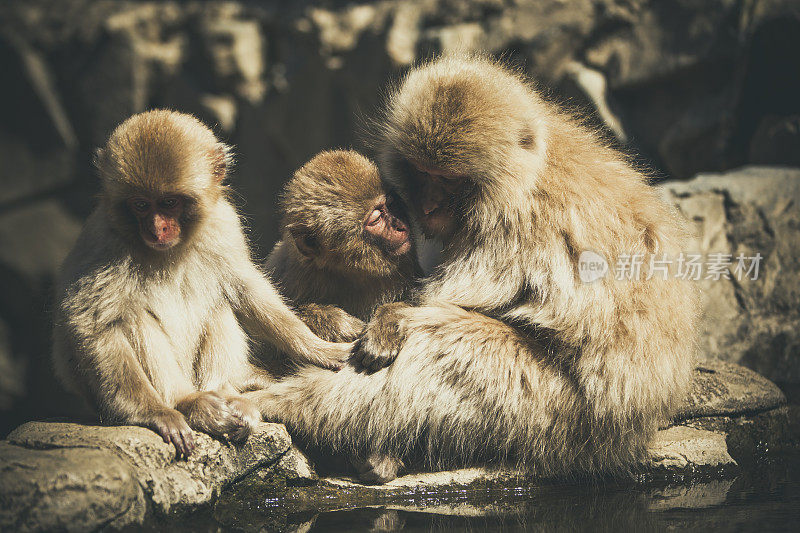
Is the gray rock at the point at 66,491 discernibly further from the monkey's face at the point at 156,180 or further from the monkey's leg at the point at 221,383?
the monkey's face at the point at 156,180

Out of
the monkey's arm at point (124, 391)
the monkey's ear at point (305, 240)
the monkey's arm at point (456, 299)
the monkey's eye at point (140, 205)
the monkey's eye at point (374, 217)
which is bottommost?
the monkey's arm at point (124, 391)

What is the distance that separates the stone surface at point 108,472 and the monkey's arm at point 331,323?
665 millimetres

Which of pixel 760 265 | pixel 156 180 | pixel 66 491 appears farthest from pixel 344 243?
pixel 760 265

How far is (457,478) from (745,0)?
5.43m

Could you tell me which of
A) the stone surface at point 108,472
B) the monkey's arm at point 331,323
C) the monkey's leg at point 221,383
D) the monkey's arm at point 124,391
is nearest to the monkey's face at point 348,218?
the monkey's arm at point 331,323

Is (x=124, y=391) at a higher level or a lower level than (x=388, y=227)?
lower

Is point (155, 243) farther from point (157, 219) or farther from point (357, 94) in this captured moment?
point (357, 94)

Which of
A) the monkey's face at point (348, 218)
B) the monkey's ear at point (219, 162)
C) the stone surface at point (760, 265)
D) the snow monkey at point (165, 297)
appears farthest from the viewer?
the stone surface at point (760, 265)

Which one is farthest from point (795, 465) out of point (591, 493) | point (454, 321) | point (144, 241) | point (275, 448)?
point (144, 241)

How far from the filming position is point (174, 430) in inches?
157

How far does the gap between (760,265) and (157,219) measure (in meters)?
4.79

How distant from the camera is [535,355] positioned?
444 cm

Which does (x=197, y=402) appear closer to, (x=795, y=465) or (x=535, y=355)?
(x=535, y=355)

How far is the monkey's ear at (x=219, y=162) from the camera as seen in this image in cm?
444
